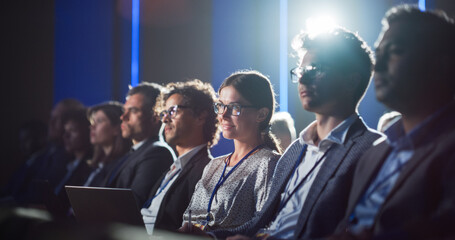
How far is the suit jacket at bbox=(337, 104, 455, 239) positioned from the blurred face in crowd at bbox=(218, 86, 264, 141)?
1.26m

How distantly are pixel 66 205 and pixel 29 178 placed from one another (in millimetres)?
1874

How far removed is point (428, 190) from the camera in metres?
1.37

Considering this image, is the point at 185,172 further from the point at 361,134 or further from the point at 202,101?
the point at 361,134

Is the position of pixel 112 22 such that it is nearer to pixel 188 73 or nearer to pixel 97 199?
pixel 188 73

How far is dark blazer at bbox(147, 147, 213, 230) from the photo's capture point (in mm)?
2918

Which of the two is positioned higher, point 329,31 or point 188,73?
point 329,31

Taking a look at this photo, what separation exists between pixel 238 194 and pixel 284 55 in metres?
1.55

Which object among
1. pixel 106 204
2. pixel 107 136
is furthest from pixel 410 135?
pixel 107 136

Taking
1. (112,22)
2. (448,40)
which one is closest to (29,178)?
(112,22)

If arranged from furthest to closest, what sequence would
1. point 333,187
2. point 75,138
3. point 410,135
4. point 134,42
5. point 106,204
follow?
1. point 134,42
2. point 75,138
3. point 106,204
4. point 333,187
5. point 410,135

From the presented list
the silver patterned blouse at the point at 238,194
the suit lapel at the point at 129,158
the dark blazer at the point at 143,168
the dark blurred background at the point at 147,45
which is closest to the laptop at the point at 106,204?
the silver patterned blouse at the point at 238,194

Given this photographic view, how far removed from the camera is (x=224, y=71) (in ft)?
13.8

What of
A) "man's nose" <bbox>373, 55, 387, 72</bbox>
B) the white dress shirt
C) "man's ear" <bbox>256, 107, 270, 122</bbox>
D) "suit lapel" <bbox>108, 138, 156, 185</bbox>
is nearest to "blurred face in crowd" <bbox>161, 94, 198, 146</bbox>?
"suit lapel" <bbox>108, 138, 156, 185</bbox>

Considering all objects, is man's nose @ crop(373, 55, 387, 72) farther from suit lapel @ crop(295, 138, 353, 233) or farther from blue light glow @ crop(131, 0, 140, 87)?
blue light glow @ crop(131, 0, 140, 87)
